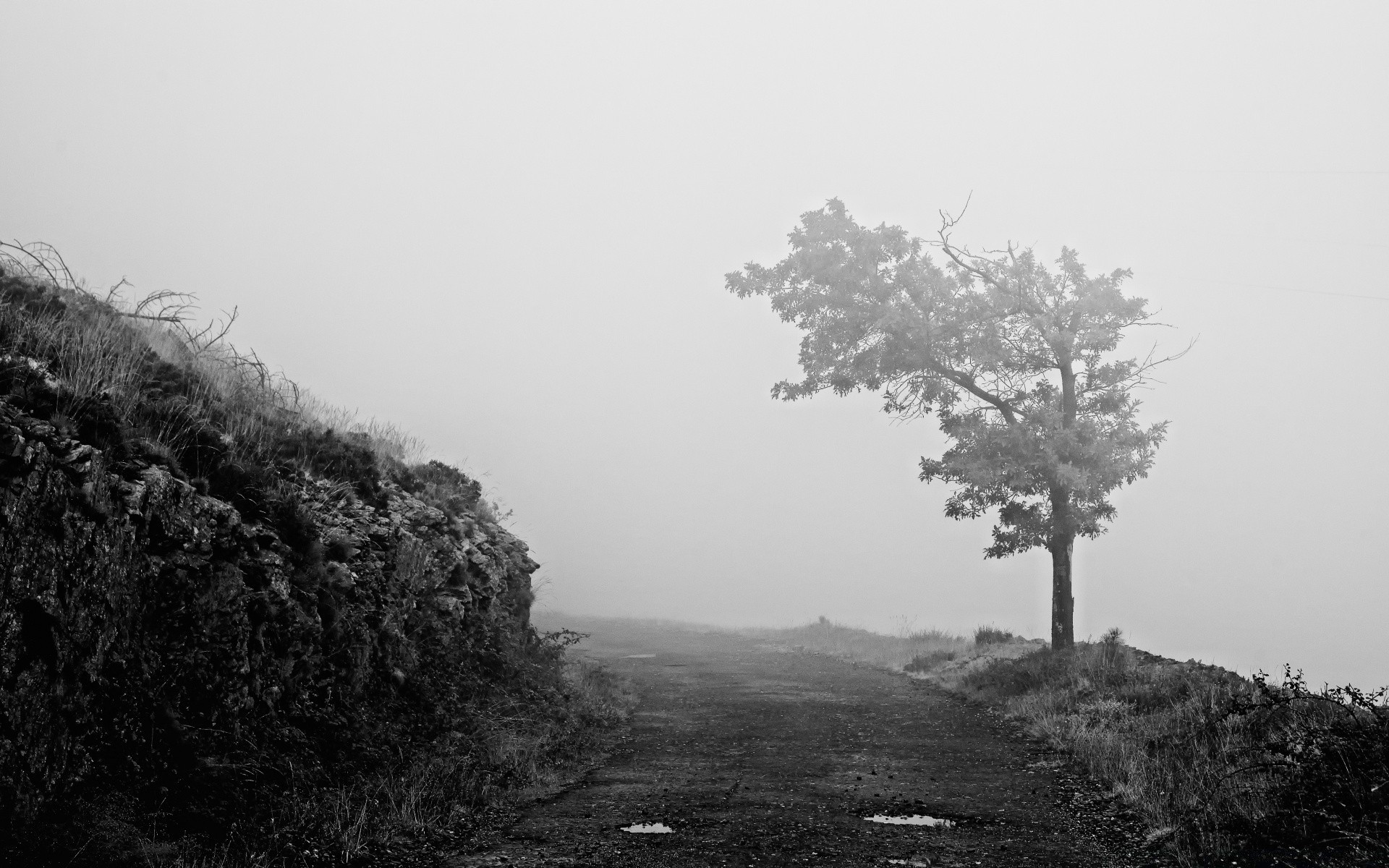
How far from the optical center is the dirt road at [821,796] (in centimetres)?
678

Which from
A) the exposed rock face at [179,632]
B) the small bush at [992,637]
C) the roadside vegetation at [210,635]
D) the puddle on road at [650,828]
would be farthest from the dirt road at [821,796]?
the small bush at [992,637]

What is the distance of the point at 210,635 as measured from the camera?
21.9 feet

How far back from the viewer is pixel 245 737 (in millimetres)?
6652

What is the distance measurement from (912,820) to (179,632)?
6.68 meters

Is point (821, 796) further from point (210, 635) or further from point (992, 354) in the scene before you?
point (992, 354)

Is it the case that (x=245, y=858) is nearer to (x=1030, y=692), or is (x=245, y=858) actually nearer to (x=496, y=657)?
(x=496, y=657)

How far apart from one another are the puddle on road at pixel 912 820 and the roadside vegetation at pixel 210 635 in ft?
11.8

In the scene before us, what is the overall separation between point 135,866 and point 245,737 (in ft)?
5.15

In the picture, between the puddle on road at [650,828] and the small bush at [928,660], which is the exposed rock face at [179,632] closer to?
the puddle on road at [650,828]

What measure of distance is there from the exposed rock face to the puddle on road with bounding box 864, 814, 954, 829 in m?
4.93

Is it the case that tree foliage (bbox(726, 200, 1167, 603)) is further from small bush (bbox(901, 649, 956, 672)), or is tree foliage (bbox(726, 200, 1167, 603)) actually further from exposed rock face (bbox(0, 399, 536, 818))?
exposed rock face (bbox(0, 399, 536, 818))

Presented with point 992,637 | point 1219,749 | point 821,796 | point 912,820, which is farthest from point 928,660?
point 912,820

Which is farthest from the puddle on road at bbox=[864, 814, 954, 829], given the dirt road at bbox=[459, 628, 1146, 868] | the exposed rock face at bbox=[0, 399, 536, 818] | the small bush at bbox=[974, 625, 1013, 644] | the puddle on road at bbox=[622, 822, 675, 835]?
the small bush at bbox=[974, 625, 1013, 644]

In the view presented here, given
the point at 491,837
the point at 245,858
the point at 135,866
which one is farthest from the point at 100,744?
the point at 491,837
